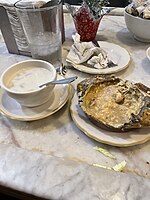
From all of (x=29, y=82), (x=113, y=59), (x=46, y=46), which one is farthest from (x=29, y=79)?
(x=113, y=59)

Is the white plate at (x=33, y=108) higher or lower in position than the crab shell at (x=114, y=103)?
lower

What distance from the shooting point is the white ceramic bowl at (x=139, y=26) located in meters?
0.77

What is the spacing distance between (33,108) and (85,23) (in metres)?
0.39

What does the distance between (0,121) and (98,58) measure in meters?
0.35

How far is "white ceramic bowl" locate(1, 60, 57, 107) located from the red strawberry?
0.94 ft

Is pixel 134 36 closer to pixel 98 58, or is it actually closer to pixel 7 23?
pixel 98 58

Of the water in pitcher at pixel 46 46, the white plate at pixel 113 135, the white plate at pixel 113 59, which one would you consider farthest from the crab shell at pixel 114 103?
the water in pitcher at pixel 46 46

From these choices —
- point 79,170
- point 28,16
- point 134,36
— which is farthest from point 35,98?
point 134,36

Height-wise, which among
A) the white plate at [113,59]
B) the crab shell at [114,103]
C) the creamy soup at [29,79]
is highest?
the creamy soup at [29,79]

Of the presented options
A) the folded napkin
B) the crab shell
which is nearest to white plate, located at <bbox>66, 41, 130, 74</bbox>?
the folded napkin

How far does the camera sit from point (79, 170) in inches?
16.4

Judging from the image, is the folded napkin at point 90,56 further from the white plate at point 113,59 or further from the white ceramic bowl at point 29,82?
the white ceramic bowl at point 29,82

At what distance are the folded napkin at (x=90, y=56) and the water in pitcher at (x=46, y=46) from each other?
A: 0.05 meters

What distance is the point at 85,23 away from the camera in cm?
78
